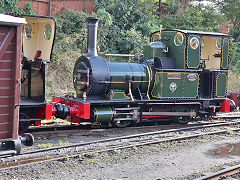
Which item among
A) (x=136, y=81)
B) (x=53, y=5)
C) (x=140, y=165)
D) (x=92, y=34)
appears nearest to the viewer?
(x=140, y=165)

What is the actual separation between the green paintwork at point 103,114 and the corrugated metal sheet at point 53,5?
29.4ft

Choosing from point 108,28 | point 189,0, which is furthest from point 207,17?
point 108,28

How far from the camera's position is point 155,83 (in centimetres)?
1110

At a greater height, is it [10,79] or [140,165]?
[10,79]

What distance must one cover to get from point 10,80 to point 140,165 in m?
3.13

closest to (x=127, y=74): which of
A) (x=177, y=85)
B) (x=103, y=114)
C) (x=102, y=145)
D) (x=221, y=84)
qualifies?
(x=103, y=114)

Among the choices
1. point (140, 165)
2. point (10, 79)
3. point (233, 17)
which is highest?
point (233, 17)

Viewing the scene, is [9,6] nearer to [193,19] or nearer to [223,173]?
[193,19]

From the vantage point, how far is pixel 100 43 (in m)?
17.9

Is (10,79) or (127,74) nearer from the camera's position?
(10,79)

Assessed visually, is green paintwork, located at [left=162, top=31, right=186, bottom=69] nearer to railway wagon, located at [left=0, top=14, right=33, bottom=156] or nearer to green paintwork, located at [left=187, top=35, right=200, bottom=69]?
green paintwork, located at [left=187, top=35, right=200, bottom=69]

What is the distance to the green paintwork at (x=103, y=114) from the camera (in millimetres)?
9668

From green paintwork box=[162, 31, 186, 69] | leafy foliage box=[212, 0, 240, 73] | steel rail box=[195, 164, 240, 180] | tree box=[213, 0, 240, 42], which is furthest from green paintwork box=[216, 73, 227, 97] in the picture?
tree box=[213, 0, 240, 42]

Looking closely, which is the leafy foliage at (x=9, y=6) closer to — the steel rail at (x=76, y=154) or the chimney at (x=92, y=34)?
the chimney at (x=92, y=34)
